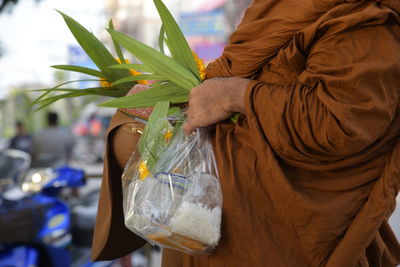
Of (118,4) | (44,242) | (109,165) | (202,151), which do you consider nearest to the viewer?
(202,151)

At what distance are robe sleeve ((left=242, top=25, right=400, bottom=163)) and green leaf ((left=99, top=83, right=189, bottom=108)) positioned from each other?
0.32 meters

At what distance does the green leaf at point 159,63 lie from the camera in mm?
1320

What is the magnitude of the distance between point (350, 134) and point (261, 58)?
0.30m

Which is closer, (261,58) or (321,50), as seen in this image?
(321,50)

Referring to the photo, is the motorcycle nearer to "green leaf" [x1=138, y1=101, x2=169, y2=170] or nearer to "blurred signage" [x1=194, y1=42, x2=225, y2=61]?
"green leaf" [x1=138, y1=101, x2=169, y2=170]

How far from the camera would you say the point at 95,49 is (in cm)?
151

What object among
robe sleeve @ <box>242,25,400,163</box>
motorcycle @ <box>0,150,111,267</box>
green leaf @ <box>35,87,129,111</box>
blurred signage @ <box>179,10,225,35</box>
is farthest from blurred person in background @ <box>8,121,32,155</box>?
blurred signage @ <box>179,10,225,35</box>

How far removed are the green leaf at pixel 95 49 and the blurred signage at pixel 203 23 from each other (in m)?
12.9

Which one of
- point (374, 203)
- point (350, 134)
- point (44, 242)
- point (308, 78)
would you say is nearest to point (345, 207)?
point (374, 203)

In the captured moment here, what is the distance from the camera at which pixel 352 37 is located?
1.08 m

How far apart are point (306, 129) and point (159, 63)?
46 cm

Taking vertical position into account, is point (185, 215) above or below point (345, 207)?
above

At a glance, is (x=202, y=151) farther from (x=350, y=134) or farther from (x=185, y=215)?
(x=350, y=134)

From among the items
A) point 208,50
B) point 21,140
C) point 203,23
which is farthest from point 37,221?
point 203,23
